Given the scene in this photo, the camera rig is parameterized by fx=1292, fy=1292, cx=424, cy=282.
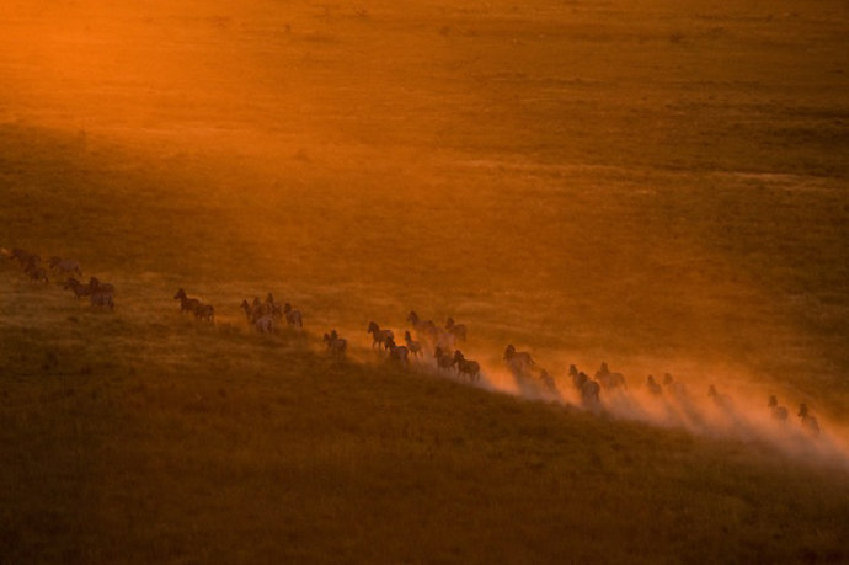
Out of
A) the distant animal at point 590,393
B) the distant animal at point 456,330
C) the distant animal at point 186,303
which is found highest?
the distant animal at point 456,330

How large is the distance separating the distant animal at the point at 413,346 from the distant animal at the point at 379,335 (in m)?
0.27

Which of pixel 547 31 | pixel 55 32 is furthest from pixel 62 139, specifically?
pixel 547 31

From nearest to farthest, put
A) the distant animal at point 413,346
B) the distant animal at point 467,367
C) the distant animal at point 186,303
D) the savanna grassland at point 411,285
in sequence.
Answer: the savanna grassland at point 411,285 < the distant animal at point 467,367 < the distant animal at point 413,346 < the distant animal at point 186,303

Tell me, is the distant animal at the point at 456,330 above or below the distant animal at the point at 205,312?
above

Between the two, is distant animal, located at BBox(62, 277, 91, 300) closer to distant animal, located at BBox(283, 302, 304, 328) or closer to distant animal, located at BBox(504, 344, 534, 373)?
distant animal, located at BBox(283, 302, 304, 328)

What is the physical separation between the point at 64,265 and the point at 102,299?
2888 mm

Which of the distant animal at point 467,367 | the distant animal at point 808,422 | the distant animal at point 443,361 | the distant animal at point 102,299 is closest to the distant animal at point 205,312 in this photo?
the distant animal at point 102,299

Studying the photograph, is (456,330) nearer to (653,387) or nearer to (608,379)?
(608,379)

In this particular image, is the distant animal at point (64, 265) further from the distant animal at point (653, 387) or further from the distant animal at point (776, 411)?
the distant animal at point (776, 411)

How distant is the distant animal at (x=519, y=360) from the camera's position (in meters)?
22.4

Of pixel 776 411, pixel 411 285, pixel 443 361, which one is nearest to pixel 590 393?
pixel 443 361

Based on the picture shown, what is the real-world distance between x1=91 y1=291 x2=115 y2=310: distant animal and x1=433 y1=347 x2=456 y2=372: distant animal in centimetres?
706

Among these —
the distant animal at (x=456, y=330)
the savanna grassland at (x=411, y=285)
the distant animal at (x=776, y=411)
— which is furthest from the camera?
the distant animal at (x=456, y=330)

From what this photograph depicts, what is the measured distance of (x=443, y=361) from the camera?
21734 mm
